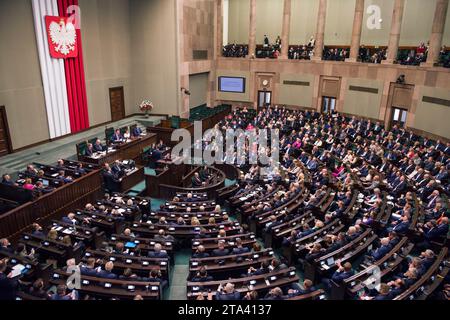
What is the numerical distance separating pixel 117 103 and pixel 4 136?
26.2 ft

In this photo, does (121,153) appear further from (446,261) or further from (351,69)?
(351,69)

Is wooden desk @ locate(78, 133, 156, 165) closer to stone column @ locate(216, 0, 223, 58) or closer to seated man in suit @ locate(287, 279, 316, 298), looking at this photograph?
seated man in suit @ locate(287, 279, 316, 298)

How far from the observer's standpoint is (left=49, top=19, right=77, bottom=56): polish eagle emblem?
53.2 feet

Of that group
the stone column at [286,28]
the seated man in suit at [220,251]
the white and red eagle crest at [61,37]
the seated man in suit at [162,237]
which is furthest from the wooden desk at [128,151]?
the stone column at [286,28]

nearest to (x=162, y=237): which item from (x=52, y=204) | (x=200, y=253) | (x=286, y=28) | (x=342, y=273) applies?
(x=200, y=253)

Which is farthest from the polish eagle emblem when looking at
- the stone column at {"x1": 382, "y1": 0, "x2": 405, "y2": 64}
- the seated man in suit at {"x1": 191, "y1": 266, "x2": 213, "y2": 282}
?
the stone column at {"x1": 382, "y1": 0, "x2": 405, "y2": 64}

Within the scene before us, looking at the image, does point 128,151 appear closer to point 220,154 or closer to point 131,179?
point 131,179

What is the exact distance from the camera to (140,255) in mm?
8422

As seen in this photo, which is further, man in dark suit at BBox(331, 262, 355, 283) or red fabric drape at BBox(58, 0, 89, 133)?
red fabric drape at BBox(58, 0, 89, 133)

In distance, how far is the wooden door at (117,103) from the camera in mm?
21203

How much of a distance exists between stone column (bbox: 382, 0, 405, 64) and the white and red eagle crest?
17694 millimetres
